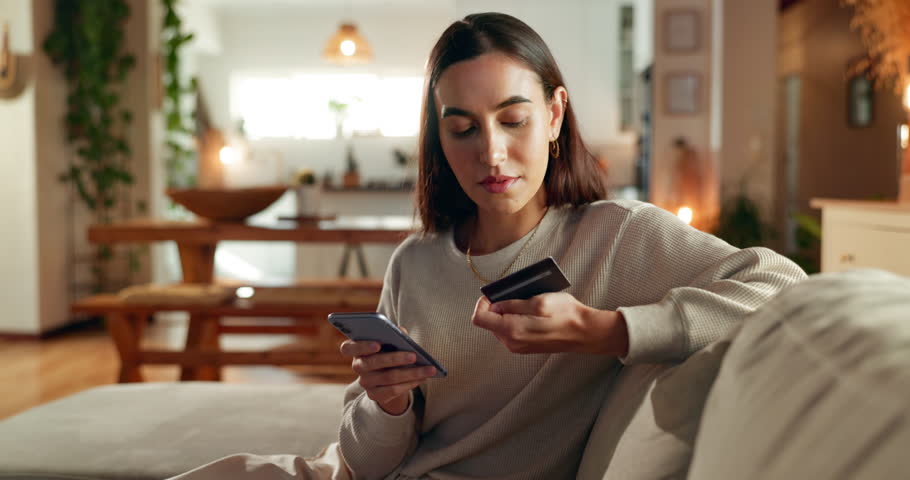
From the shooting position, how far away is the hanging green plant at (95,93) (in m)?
5.23

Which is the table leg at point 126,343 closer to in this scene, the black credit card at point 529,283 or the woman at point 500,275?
the woman at point 500,275

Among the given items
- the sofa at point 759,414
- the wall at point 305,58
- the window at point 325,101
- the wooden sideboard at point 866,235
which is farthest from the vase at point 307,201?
the window at point 325,101

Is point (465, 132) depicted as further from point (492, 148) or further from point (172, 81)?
point (172, 81)

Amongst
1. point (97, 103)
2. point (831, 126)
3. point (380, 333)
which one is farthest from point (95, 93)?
point (831, 126)

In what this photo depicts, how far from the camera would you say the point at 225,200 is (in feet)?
11.6

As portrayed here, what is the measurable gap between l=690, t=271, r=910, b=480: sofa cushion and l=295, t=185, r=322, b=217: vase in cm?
345

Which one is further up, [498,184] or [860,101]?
[860,101]

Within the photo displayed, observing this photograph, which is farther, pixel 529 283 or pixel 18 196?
pixel 18 196

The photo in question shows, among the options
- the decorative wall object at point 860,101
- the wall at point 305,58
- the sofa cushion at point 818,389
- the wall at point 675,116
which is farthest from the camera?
the wall at point 305,58

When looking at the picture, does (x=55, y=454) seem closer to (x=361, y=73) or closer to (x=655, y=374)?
(x=655, y=374)

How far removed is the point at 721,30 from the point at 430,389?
17.9ft

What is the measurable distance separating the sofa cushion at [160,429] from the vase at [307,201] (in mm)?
2031

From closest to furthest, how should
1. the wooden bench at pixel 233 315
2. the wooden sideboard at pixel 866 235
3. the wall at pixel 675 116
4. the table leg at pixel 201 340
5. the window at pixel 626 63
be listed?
1. the wooden sideboard at pixel 866 235
2. the wooden bench at pixel 233 315
3. the table leg at pixel 201 340
4. the wall at pixel 675 116
5. the window at pixel 626 63

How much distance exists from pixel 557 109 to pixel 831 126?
261 inches
